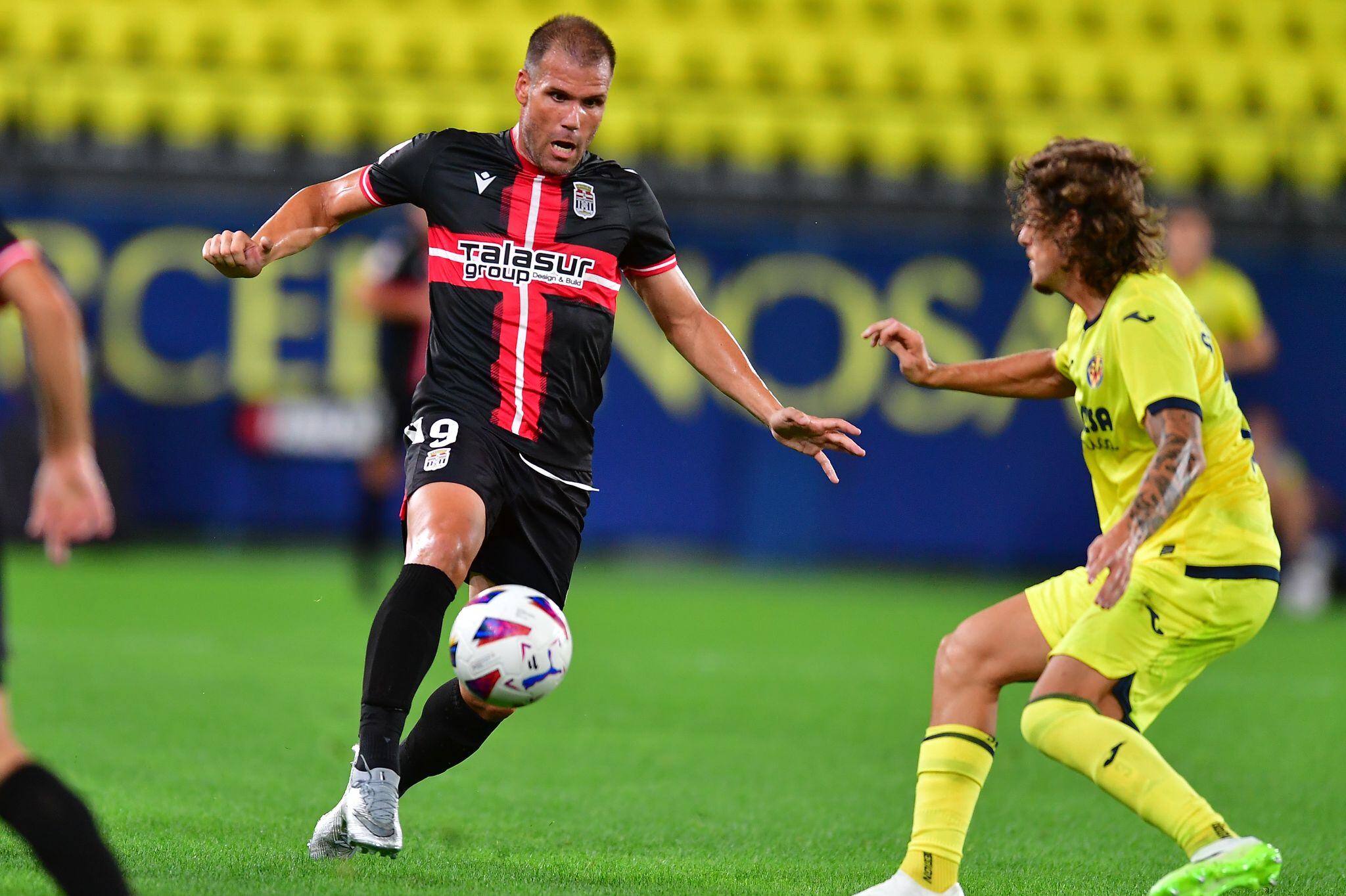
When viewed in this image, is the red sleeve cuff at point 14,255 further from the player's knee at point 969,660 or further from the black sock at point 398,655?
the player's knee at point 969,660

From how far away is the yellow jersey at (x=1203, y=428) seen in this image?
3.81 meters

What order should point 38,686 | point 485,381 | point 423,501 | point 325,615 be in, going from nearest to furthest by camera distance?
1. point 423,501
2. point 485,381
3. point 38,686
4. point 325,615

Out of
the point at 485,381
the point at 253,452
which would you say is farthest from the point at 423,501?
the point at 253,452

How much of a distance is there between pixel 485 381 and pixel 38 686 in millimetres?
3700

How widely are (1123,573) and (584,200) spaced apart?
189 centimetres

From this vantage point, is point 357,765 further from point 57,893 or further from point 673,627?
point 673,627

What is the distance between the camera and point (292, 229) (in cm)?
460

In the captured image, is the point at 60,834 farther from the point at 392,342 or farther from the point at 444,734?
the point at 392,342

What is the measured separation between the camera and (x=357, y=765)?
13.2ft

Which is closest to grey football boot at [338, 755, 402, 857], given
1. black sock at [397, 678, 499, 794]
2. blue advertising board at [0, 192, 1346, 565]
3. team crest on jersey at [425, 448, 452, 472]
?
black sock at [397, 678, 499, 794]

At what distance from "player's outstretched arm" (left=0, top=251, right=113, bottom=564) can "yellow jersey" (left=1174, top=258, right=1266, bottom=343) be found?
341 inches

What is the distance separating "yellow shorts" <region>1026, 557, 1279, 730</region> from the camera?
3.86 meters

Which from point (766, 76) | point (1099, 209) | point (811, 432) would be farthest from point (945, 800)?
point (766, 76)

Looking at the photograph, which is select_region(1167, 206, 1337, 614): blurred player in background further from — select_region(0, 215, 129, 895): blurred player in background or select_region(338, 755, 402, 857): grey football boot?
select_region(0, 215, 129, 895): blurred player in background
